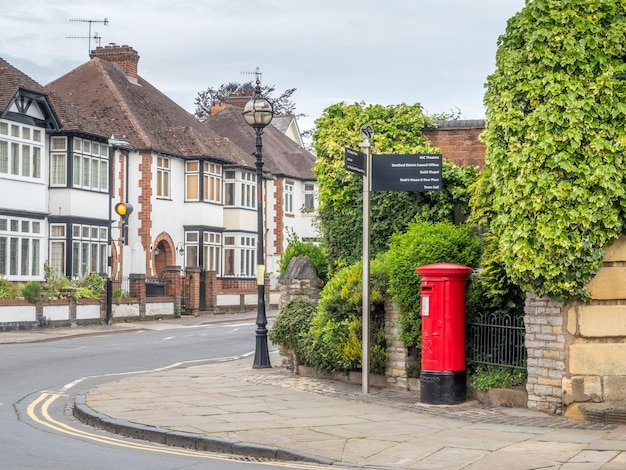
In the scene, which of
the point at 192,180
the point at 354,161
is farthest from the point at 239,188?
the point at 354,161

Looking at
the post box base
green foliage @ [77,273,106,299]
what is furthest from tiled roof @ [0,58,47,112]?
the post box base

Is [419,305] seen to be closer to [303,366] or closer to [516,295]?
[516,295]

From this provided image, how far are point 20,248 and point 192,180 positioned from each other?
1274 centimetres

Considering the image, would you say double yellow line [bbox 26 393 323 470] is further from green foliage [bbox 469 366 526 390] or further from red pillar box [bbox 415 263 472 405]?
green foliage [bbox 469 366 526 390]

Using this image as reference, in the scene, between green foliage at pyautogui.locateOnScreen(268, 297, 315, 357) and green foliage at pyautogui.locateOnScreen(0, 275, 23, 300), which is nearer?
green foliage at pyautogui.locateOnScreen(268, 297, 315, 357)

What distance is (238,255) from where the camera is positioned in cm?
5291

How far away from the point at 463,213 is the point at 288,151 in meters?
46.1

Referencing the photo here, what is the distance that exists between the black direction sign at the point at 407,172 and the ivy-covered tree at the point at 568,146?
2662 mm

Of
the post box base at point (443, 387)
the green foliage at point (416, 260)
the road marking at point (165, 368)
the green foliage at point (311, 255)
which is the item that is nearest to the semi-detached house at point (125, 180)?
the road marking at point (165, 368)

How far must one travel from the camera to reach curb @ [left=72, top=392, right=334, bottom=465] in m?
10.3

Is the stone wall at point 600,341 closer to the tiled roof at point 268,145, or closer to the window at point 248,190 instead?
the window at point 248,190

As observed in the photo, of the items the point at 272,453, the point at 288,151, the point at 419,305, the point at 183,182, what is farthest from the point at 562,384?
the point at 288,151

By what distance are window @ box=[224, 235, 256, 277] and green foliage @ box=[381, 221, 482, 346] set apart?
122 feet

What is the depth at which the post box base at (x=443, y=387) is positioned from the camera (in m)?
13.9
